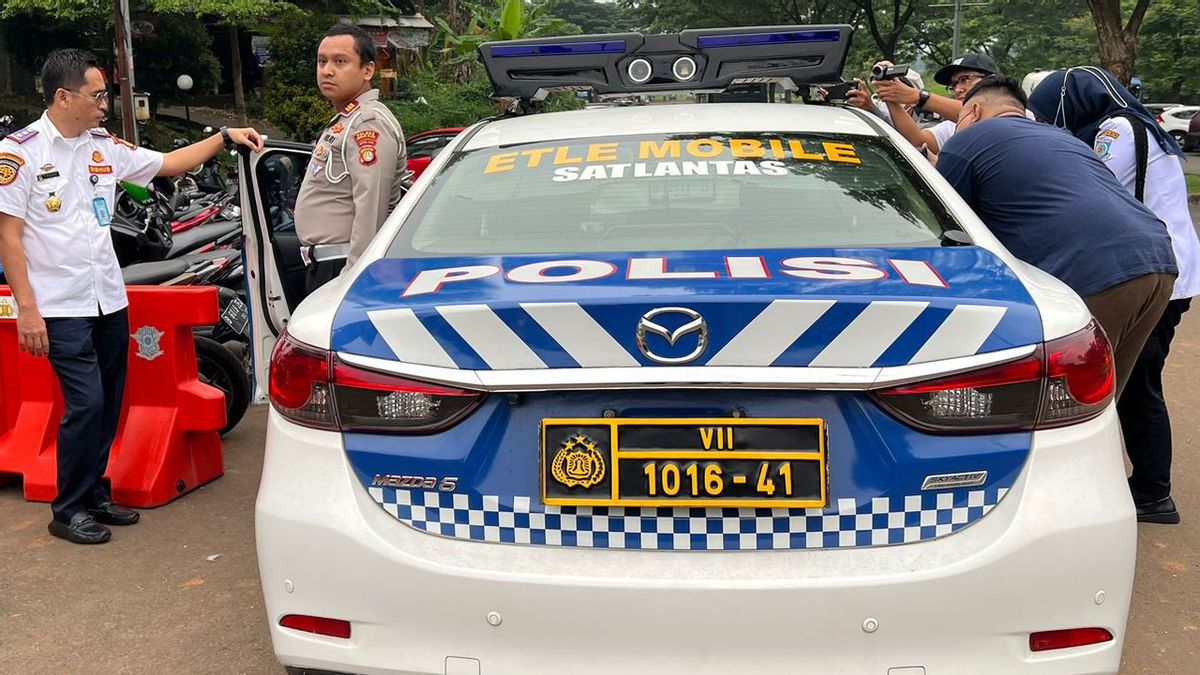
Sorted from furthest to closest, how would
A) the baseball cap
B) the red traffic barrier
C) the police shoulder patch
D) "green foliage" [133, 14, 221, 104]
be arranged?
1. "green foliage" [133, 14, 221, 104]
2. the baseball cap
3. the red traffic barrier
4. the police shoulder patch

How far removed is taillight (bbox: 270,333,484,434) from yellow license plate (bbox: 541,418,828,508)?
0.20 meters

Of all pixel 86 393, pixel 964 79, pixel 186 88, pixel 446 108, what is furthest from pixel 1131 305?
pixel 186 88

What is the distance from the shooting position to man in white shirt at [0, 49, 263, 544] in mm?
3760

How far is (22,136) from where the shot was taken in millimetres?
3771

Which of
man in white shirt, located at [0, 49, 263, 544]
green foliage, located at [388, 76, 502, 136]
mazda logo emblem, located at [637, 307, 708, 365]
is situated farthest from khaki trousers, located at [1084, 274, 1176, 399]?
green foliage, located at [388, 76, 502, 136]

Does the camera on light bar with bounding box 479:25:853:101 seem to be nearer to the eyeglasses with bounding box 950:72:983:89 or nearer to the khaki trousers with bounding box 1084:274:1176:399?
the eyeglasses with bounding box 950:72:983:89

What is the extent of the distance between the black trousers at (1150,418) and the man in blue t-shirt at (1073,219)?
1.72 ft

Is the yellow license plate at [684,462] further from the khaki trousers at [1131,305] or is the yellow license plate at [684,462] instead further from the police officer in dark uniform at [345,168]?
the police officer in dark uniform at [345,168]

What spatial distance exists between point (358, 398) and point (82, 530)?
8.22ft

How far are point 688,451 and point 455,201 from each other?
120 cm

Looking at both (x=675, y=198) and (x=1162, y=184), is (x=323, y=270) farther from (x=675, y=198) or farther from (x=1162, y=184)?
(x=1162, y=184)

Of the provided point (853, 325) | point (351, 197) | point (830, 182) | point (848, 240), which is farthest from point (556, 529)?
point (351, 197)

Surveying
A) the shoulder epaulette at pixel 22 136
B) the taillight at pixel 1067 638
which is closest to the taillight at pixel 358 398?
the taillight at pixel 1067 638

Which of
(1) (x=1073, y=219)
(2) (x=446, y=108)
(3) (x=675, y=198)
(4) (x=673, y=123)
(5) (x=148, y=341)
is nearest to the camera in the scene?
(3) (x=675, y=198)
